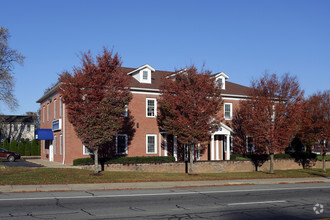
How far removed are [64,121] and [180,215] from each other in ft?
77.1

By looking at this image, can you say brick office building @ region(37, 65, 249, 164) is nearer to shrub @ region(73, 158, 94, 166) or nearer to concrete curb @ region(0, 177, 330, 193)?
shrub @ region(73, 158, 94, 166)

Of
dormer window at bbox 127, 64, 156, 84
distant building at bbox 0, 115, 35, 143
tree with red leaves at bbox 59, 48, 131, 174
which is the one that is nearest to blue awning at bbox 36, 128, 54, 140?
dormer window at bbox 127, 64, 156, 84

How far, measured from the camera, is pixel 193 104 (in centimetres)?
2578

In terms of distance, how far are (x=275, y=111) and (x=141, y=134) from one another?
12331 mm

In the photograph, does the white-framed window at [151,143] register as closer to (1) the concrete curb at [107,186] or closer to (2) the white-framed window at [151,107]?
(2) the white-framed window at [151,107]

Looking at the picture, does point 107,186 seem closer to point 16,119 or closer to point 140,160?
point 140,160

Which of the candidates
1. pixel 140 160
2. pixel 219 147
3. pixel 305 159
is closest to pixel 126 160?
pixel 140 160

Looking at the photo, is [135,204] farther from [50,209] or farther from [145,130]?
[145,130]

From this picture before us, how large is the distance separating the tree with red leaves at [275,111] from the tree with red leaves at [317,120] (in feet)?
10.1

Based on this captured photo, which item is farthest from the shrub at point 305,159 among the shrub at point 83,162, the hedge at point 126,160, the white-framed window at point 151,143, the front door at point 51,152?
the front door at point 51,152

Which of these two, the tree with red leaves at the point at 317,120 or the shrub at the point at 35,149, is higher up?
the tree with red leaves at the point at 317,120

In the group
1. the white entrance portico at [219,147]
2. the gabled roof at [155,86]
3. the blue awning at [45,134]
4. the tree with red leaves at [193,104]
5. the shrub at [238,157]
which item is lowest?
the shrub at [238,157]

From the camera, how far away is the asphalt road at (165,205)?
10.9 metres

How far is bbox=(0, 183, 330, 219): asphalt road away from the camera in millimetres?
10906
